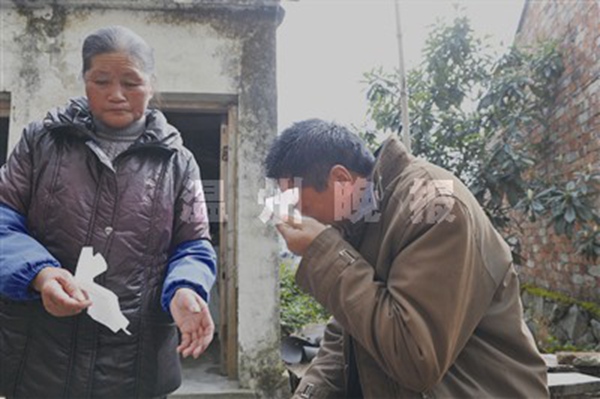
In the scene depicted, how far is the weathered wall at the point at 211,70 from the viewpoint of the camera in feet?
11.0

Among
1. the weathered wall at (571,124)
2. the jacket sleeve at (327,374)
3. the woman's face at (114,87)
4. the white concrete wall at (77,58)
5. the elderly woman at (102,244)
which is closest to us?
the elderly woman at (102,244)

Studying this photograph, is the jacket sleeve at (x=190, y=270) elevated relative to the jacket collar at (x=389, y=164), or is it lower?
lower

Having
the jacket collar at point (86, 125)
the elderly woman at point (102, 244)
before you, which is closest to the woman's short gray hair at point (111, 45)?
the elderly woman at point (102, 244)

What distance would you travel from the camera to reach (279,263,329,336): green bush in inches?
201

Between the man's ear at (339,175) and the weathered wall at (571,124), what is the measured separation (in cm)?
454

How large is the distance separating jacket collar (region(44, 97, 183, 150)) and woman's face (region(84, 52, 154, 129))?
0.04 m

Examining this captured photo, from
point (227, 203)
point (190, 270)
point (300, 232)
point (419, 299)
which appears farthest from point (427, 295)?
point (227, 203)

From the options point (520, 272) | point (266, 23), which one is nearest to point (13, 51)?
point (266, 23)

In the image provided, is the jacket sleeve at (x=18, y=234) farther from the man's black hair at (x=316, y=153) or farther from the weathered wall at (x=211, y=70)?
the weathered wall at (x=211, y=70)

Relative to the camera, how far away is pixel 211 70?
3.48 metres

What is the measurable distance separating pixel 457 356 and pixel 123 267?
884 millimetres

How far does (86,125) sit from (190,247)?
1.44ft

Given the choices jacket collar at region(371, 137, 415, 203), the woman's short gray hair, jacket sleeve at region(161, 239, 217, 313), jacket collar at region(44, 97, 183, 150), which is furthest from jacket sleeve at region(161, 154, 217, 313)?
jacket collar at region(371, 137, 415, 203)

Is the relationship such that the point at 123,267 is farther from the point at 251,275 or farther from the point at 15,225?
the point at 251,275
